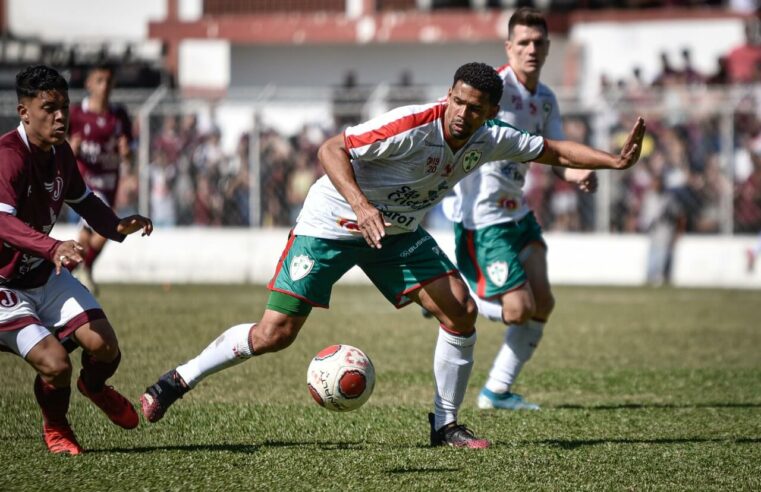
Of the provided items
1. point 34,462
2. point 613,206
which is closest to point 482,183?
point 34,462

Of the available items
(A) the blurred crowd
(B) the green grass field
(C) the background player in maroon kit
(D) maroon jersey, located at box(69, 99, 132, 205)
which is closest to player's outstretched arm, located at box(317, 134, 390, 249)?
(B) the green grass field

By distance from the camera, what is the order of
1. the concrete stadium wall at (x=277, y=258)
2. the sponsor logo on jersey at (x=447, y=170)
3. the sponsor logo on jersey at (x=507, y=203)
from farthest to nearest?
A: 1. the concrete stadium wall at (x=277, y=258)
2. the sponsor logo on jersey at (x=507, y=203)
3. the sponsor logo on jersey at (x=447, y=170)

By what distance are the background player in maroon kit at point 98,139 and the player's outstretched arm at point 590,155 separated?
741 centimetres

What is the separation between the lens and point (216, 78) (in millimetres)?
28453

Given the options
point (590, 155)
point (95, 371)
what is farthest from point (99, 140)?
point (590, 155)

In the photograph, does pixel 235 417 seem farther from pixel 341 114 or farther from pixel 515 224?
pixel 341 114

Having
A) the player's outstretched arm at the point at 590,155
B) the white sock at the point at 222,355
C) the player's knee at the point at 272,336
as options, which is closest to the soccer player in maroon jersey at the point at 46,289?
the white sock at the point at 222,355

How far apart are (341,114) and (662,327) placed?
26.5ft

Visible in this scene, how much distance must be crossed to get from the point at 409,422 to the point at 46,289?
2.38 m

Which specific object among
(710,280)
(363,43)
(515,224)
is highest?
(363,43)

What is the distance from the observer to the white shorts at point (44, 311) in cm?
627

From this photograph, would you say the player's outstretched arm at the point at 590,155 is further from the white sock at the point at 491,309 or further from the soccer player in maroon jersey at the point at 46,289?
the soccer player in maroon jersey at the point at 46,289

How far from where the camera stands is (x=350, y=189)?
6270 millimetres

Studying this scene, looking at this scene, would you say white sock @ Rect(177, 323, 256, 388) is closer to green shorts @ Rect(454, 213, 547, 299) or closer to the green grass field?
the green grass field
